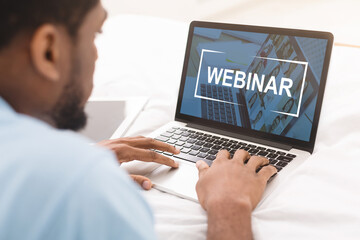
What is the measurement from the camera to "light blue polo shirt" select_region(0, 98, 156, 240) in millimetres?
334

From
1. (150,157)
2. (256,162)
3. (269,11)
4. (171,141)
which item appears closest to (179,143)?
(171,141)

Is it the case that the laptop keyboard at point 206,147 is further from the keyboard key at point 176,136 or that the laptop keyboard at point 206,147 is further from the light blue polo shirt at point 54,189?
the light blue polo shirt at point 54,189

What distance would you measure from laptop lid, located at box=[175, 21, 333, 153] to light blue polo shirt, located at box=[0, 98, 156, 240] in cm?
67

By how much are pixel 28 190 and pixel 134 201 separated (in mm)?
105

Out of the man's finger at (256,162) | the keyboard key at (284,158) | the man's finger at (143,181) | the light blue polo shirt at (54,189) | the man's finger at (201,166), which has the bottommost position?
the man's finger at (143,181)

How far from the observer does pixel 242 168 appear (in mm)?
774

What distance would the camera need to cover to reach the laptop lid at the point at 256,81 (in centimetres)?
93

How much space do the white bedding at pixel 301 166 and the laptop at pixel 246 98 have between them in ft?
0.19

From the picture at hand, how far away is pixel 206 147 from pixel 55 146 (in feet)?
2.12

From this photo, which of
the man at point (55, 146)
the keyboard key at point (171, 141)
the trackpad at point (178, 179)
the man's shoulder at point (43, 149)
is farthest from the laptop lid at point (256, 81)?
the man's shoulder at point (43, 149)

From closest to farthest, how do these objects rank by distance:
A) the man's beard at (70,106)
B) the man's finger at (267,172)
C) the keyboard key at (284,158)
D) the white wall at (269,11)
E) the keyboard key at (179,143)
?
the man's beard at (70,106) < the man's finger at (267,172) < the keyboard key at (284,158) < the keyboard key at (179,143) < the white wall at (269,11)

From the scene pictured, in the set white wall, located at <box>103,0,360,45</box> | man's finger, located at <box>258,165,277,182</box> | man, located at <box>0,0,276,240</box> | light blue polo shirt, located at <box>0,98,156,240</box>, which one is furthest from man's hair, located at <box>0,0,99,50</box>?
white wall, located at <box>103,0,360,45</box>

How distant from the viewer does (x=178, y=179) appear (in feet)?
2.80

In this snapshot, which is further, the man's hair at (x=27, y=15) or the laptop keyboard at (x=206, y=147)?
the laptop keyboard at (x=206, y=147)
